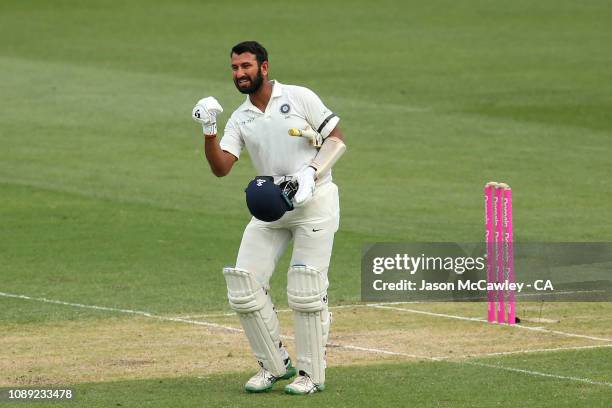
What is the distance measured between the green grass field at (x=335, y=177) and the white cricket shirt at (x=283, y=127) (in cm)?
163

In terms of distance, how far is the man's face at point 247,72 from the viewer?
10.7 metres

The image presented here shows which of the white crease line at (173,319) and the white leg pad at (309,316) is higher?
the white leg pad at (309,316)

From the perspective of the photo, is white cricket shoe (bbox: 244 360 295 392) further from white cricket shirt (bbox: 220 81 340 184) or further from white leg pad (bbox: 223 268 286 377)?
white cricket shirt (bbox: 220 81 340 184)

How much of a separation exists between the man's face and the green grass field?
217cm

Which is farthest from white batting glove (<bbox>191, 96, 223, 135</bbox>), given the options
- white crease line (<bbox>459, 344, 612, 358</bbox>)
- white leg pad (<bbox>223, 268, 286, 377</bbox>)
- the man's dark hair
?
white crease line (<bbox>459, 344, 612, 358</bbox>)

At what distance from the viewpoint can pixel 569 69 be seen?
36469 mm

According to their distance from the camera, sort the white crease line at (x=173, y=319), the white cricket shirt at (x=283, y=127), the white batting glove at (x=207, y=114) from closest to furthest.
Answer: the white batting glove at (x=207, y=114)
the white cricket shirt at (x=283, y=127)
the white crease line at (x=173, y=319)

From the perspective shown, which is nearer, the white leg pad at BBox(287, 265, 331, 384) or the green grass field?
the white leg pad at BBox(287, 265, 331, 384)

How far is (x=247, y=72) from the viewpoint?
10703mm

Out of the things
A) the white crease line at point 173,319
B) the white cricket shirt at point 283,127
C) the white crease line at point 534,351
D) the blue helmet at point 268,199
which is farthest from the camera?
the white crease line at point 173,319

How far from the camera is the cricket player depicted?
10656mm

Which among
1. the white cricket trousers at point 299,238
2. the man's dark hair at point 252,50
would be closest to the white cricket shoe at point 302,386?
the white cricket trousers at point 299,238

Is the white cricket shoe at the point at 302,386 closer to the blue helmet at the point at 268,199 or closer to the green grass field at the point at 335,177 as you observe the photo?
the green grass field at the point at 335,177

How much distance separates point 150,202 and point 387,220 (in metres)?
3.66
